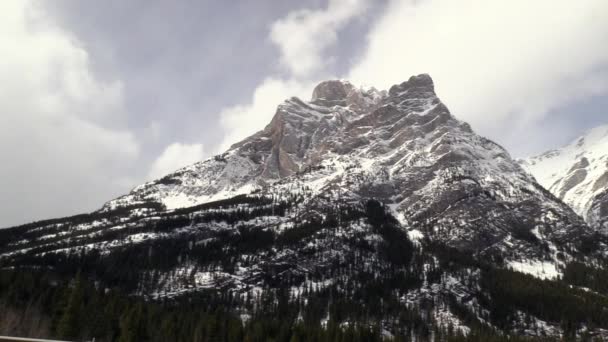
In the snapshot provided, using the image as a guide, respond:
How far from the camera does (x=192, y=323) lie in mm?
130125

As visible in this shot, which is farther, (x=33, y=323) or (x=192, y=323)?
(x=192, y=323)

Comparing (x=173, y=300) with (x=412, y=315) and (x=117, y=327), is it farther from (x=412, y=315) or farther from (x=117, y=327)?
(x=412, y=315)

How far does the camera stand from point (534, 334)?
598ft

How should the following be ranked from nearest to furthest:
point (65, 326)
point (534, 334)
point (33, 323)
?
point (65, 326) < point (33, 323) < point (534, 334)

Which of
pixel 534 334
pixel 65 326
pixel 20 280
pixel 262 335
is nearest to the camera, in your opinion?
pixel 65 326

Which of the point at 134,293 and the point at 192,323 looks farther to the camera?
the point at 134,293

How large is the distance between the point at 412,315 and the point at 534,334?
46.1 meters

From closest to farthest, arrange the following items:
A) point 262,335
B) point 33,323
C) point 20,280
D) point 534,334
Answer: point 33,323 < point 262,335 < point 20,280 < point 534,334

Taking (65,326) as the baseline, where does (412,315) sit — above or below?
above

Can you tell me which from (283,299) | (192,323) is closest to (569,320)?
(283,299)

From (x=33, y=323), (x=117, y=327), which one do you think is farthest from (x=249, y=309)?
(x=33, y=323)

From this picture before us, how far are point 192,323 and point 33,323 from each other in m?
38.1

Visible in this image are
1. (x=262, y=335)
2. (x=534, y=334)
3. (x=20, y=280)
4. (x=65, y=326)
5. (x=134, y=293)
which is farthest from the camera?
(x=134, y=293)

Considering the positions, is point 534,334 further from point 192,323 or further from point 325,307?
point 192,323
